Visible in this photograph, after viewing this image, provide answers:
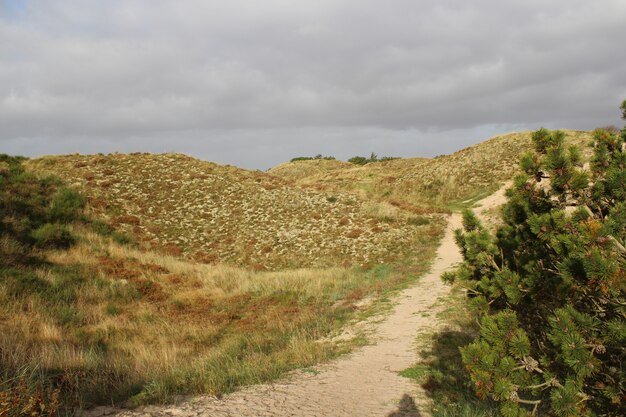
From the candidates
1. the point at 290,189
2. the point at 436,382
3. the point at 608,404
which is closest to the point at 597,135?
the point at 608,404

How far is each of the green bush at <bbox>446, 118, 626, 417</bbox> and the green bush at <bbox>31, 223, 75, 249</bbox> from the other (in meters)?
20.6

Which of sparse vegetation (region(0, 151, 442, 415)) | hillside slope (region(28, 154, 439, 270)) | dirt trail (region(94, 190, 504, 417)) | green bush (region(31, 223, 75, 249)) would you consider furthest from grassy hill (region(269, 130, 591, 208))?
dirt trail (region(94, 190, 504, 417))

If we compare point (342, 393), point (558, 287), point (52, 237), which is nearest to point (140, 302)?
point (52, 237)

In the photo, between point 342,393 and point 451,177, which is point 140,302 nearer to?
point 342,393

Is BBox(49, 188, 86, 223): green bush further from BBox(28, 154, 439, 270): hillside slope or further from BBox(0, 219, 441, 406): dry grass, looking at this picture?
BBox(0, 219, 441, 406): dry grass

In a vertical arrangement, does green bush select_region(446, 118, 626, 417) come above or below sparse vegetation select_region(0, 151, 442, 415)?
above

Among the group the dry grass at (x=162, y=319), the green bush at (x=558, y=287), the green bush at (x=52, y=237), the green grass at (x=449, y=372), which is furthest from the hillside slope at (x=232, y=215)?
the green bush at (x=558, y=287)

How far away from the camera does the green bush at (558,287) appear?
3.70 m

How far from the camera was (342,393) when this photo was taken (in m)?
7.50

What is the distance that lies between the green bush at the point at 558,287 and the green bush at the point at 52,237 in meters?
20.6

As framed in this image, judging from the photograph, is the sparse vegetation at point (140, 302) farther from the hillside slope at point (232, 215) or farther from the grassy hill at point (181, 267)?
the hillside slope at point (232, 215)

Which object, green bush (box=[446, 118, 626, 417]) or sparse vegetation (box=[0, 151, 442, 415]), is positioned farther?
sparse vegetation (box=[0, 151, 442, 415])

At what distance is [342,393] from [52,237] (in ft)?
61.6

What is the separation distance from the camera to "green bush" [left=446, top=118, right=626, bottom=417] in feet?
12.1
